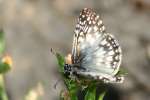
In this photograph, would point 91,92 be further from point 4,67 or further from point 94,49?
point 4,67

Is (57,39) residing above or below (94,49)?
above

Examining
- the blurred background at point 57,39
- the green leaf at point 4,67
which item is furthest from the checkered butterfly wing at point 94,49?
the blurred background at point 57,39

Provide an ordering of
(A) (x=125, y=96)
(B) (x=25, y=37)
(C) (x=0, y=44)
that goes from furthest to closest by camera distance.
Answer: (B) (x=25, y=37) → (A) (x=125, y=96) → (C) (x=0, y=44)

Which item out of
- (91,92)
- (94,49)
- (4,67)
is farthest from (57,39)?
(91,92)

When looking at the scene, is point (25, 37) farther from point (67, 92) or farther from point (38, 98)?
point (67, 92)

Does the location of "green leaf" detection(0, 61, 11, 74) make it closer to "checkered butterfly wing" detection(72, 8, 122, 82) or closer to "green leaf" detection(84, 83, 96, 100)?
"checkered butterfly wing" detection(72, 8, 122, 82)

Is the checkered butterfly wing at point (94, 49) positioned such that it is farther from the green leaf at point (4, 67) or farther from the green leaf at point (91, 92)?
the green leaf at point (4, 67)

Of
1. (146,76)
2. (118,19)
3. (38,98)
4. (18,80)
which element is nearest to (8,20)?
(18,80)
